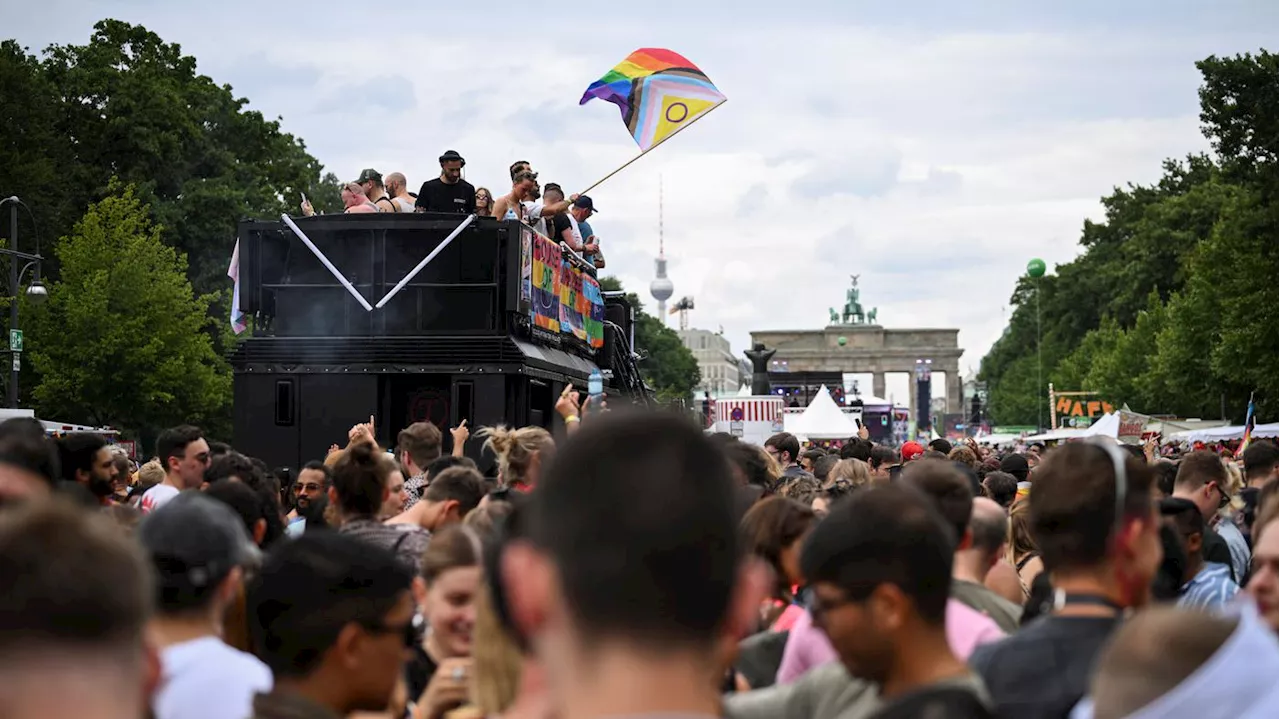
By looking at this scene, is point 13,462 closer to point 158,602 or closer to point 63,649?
point 158,602

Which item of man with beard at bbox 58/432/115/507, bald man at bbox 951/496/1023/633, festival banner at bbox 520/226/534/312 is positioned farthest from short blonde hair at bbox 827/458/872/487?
man with beard at bbox 58/432/115/507

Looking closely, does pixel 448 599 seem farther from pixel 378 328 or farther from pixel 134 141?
Result: pixel 134 141

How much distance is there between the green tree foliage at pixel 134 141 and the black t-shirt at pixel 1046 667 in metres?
44.3

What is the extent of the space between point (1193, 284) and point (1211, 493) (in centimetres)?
4794

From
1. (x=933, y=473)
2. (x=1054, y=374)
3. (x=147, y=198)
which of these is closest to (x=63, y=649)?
(x=933, y=473)

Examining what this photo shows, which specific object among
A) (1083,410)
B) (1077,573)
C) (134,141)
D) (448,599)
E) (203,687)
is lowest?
(203,687)

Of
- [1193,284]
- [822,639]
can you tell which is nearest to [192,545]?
[822,639]

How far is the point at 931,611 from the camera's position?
11.2 ft

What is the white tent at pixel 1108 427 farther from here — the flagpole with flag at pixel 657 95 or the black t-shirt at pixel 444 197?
the black t-shirt at pixel 444 197

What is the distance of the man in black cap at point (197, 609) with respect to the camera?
3.75m

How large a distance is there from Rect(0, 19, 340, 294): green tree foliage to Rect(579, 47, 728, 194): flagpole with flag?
30.3 m

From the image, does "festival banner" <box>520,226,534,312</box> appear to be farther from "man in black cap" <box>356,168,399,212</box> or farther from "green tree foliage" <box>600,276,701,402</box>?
"green tree foliage" <box>600,276,701,402</box>

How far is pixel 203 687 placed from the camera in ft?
12.3

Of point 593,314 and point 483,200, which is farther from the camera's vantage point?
point 593,314
